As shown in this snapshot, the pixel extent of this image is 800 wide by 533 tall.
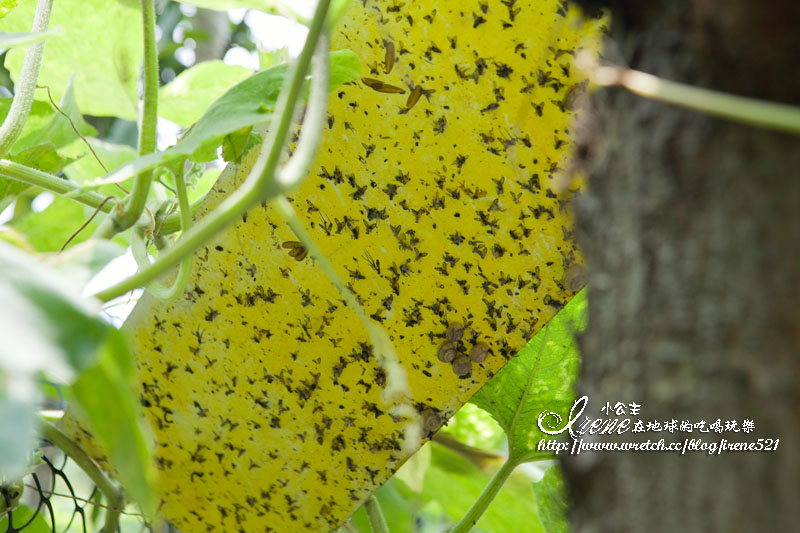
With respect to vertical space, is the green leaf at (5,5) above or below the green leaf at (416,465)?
above

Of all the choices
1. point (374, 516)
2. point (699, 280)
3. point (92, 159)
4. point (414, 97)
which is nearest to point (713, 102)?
point (699, 280)

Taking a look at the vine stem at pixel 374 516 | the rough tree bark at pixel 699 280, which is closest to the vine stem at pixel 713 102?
the rough tree bark at pixel 699 280

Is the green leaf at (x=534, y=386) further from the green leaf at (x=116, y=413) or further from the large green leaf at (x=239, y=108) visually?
the green leaf at (x=116, y=413)

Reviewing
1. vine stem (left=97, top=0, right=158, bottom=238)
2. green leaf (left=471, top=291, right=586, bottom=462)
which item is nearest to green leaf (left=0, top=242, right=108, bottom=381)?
vine stem (left=97, top=0, right=158, bottom=238)

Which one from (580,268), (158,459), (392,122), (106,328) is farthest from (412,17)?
(158,459)

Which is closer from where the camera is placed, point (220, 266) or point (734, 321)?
point (734, 321)

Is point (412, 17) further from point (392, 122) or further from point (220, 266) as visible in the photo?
point (220, 266)
